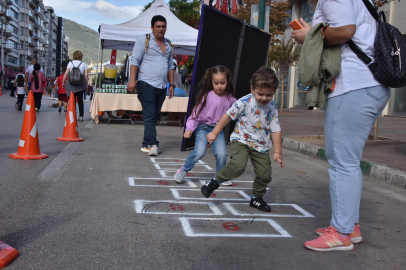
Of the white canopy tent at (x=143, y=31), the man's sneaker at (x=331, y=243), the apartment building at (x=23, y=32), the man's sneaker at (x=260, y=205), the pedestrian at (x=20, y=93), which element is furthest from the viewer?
the apartment building at (x=23, y=32)

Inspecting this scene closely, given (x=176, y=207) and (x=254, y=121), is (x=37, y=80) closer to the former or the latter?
(x=176, y=207)

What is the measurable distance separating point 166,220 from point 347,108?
1.60 metres

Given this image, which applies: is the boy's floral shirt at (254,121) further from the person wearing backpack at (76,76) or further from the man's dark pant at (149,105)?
the person wearing backpack at (76,76)

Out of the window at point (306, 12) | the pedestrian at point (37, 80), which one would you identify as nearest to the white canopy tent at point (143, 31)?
the pedestrian at point (37, 80)

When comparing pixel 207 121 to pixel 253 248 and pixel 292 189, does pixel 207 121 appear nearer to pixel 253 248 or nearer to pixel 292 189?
pixel 292 189

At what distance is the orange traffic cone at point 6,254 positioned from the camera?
2396 mm

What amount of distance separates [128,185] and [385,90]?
2.80 m

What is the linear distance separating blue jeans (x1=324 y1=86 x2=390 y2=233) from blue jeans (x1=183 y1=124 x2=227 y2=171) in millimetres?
1766

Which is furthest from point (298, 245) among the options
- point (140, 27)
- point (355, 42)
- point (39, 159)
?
point (140, 27)

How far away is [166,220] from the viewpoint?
3.39 metres

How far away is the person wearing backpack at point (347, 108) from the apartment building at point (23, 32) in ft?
250

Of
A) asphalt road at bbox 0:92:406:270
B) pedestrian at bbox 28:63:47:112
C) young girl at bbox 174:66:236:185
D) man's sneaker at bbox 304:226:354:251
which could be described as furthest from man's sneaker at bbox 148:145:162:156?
pedestrian at bbox 28:63:47:112

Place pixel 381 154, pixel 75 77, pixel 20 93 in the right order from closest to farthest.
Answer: pixel 381 154 < pixel 75 77 < pixel 20 93

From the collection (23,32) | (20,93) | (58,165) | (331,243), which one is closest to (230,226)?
(331,243)
